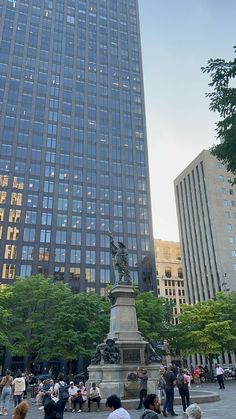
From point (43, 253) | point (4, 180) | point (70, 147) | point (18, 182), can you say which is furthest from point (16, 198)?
point (70, 147)

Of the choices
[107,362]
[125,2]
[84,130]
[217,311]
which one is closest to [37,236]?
[84,130]

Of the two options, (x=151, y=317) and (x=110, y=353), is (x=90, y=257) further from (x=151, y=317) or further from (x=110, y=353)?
(x=110, y=353)

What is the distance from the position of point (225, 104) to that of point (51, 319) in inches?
1533

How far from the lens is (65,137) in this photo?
8994 cm

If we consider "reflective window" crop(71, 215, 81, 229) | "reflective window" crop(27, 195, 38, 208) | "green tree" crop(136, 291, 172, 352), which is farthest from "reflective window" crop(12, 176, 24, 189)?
"green tree" crop(136, 291, 172, 352)

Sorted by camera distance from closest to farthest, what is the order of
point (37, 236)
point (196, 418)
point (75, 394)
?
point (196, 418) < point (75, 394) < point (37, 236)

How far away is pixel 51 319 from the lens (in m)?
47.0

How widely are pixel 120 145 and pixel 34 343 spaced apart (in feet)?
202

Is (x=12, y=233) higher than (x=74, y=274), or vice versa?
(x=12, y=233)

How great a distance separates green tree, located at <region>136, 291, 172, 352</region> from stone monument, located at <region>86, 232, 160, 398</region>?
2264 cm

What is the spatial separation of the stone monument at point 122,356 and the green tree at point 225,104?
12140 mm

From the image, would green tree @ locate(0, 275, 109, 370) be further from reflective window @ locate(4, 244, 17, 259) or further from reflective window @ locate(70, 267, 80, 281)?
reflective window @ locate(70, 267, 80, 281)

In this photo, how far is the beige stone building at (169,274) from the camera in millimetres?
134500

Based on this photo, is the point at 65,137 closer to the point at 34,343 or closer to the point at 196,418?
the point at 34,343
